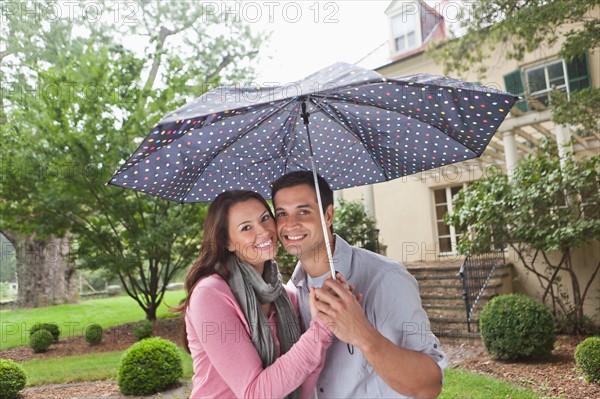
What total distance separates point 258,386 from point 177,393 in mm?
5415

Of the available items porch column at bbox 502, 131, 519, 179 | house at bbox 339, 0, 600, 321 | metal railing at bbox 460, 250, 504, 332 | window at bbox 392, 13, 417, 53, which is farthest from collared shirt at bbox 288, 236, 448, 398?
window at bbox 392, 13, 417, 53

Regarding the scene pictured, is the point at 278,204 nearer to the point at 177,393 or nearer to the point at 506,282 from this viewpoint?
the point at 177,393

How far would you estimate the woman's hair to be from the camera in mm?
2232

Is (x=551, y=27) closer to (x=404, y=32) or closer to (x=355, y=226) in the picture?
(x=355, y=226)

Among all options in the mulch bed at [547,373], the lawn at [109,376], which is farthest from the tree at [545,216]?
the lawn at [109,376]

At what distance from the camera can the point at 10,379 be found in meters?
6.67

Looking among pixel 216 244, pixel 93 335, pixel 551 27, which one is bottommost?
pixel 93 335

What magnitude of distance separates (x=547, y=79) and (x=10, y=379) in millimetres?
14049

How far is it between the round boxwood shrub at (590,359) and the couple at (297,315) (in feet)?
17.6

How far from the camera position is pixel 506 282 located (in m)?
10.4

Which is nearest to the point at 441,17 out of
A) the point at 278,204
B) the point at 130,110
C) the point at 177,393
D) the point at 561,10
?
the point at 561,10

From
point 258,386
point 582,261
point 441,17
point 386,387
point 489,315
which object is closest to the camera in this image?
point 258,386

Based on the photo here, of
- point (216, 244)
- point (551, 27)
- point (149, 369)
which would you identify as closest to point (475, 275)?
point (551, 27)

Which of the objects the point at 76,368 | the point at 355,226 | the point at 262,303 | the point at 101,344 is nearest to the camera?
the point at 262,303
